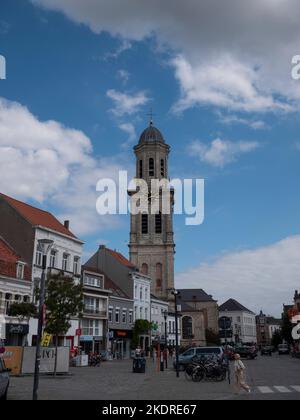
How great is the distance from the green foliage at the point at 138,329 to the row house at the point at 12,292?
79.4ft

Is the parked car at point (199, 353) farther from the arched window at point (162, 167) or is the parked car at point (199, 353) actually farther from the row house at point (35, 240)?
the arched window at point (162, 167)

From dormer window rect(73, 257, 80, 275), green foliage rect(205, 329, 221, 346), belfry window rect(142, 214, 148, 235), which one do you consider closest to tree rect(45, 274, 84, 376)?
dormer window rect(73, 257, 80, 275)

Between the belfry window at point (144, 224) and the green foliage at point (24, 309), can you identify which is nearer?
the green foliage at point (24, 309)

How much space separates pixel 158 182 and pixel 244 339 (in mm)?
79669

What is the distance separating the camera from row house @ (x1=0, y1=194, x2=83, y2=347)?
42.2 meters

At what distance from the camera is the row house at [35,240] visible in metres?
42.2

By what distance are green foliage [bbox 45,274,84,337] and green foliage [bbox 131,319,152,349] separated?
109ft

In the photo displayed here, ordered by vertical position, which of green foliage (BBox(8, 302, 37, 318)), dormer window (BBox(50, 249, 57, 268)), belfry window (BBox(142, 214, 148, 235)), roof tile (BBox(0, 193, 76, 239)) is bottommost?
green foliage (BBox(8, 302, 37, 318))

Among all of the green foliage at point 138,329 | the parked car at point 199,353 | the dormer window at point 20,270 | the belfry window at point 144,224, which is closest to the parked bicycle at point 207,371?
the parked car at point 199,353

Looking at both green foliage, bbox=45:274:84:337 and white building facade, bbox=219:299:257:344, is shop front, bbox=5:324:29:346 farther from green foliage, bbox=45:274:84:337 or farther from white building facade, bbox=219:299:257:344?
white building facade, bbox=219:299:257:344

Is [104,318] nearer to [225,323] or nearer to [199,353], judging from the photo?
[199,353]

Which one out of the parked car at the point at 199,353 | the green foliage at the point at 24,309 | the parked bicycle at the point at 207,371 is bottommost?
the parked bicycle at the point at 207,371
